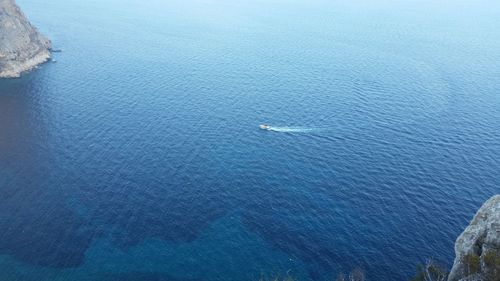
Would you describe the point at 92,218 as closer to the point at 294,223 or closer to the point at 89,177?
the point at 89,177

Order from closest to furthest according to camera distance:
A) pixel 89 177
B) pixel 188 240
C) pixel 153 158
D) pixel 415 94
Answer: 1. pixel 188 240
2. pixel 89 177
3. pixel 153 158
4. pixel 415 94

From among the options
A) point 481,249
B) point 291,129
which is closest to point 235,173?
point 291,129

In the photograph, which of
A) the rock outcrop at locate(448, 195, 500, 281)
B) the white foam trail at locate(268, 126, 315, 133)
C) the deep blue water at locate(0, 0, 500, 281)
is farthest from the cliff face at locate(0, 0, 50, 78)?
the rock outcrop at locate(448, 195, 500, 281)

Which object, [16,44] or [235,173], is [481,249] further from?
[16,44]

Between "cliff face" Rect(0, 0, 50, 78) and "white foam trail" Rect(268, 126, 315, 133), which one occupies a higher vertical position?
"cliff face" Rect(0, 0, 50, 78)

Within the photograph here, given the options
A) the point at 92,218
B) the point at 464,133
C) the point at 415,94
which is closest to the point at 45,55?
the point at 92,218

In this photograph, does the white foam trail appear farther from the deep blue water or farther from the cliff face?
the cliff face

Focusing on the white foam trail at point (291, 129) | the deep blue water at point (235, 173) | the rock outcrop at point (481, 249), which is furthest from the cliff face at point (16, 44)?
the rock outcrop at point (481, 249)
